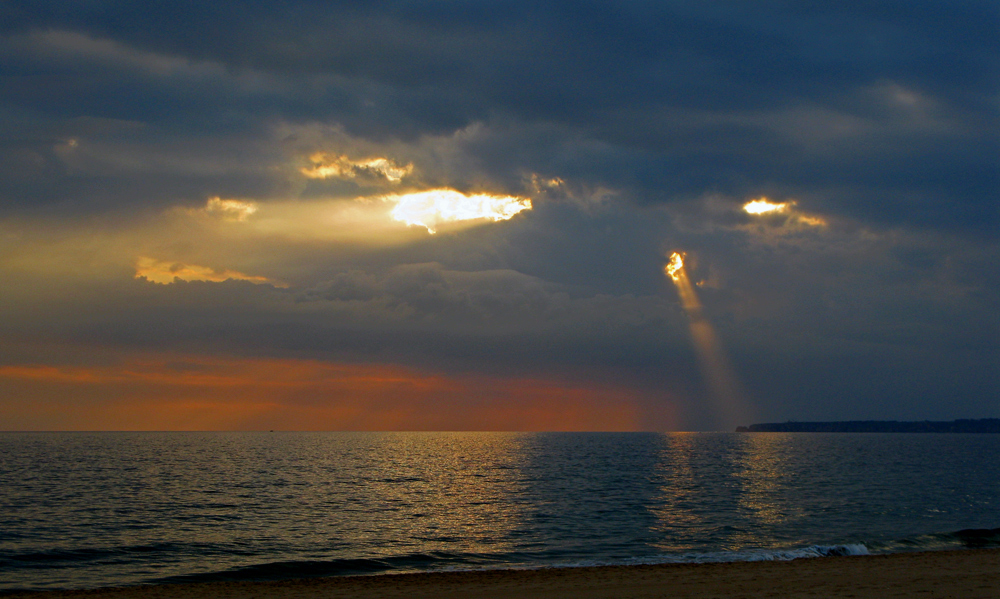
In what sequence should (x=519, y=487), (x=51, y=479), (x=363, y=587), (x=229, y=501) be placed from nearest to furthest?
(x=363, y=587), (x=229, y=501), (x=519, y=487), (x=51, y=479)

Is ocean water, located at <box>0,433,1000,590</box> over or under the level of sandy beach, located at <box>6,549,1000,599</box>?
under

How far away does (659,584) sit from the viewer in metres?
26.3

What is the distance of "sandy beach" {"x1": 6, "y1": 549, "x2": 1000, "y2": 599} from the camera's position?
24.6 metres

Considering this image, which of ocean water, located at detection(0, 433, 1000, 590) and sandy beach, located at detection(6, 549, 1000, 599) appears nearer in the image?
sandy beach, located at detection(6, 549, 1000, 599)

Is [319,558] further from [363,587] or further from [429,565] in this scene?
[363,587]

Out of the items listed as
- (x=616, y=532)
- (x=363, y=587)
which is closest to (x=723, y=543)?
(x=616, y=532)

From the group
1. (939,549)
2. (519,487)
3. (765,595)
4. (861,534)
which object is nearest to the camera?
(765,595)

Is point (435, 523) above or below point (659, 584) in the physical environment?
below

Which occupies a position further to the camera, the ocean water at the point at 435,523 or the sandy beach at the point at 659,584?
the ocean water at the point at 435,523

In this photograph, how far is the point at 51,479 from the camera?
261 ft

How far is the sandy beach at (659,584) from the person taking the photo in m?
24.6

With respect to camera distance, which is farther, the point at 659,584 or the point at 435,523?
the point at 435,523

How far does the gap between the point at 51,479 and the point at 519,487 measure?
56.4 metres

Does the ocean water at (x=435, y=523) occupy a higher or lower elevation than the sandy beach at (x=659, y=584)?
lower
